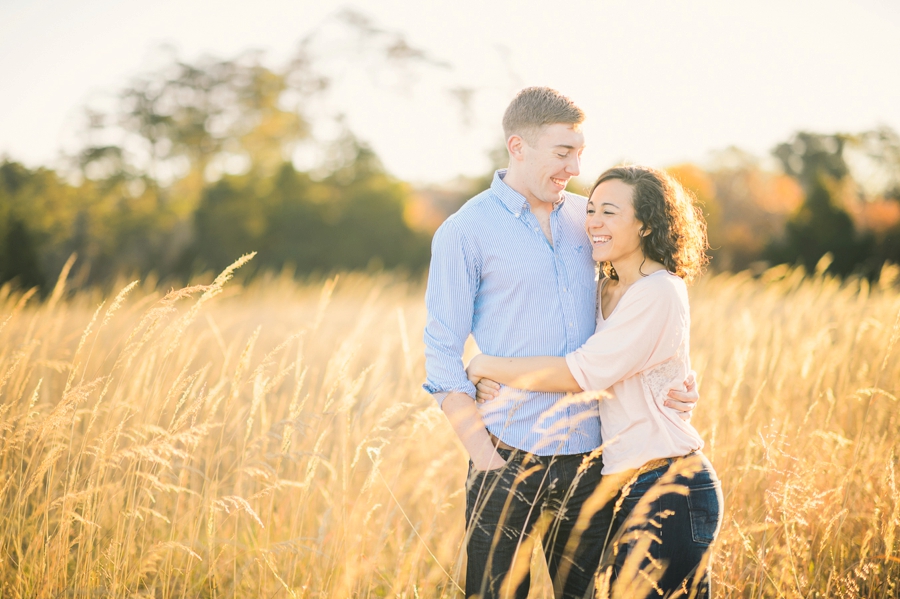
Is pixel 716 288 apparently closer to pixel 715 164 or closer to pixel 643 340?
pixel 643 340

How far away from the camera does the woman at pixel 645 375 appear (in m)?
1.84

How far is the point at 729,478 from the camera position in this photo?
9.11ft

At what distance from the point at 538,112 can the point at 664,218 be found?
599 mm

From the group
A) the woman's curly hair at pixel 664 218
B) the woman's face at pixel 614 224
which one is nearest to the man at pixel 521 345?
the woman's face at pixel 614 224

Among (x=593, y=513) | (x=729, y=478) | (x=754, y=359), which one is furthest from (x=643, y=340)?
(x=754, y=359)

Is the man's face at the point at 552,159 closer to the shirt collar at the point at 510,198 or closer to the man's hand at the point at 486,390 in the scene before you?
the shirt collar at the point at 510,198

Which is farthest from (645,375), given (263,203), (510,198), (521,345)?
(263,203)

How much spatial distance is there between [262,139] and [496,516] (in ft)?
62.1

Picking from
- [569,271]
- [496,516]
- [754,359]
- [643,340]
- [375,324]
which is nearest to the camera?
[643,340]

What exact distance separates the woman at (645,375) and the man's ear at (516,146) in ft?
1.05

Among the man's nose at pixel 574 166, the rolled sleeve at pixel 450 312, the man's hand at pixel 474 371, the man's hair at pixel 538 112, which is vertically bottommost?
the man's hand at pixel 474 371

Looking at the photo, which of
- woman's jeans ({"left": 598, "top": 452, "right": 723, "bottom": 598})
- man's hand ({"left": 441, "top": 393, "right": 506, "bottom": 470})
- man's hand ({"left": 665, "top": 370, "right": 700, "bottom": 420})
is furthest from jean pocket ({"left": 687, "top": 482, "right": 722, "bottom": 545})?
man's hand ({"left": 441, "top": 393, "right": 506, "bottom": 470})

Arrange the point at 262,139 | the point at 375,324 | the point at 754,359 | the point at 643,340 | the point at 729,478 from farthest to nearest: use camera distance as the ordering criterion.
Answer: the point at 262,139 → the point at 375,324 → the point at 754,359 → the point at 729,478 → the point at 643,340

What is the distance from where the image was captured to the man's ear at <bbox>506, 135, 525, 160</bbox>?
7.17 ft
